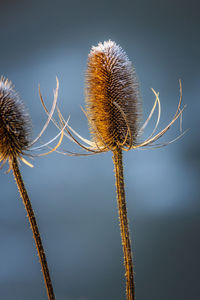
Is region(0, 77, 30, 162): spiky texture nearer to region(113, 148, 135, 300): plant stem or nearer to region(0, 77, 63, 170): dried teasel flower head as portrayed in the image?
region(0, 77, 63, 170): dried teasel flower head

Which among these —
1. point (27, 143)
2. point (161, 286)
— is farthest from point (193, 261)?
point (27, 143)

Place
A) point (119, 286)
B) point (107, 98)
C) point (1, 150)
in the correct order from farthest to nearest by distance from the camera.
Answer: point (119, 286) → point (107, 98) → point (1, 150)

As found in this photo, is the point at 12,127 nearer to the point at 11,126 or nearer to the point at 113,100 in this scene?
the point at 11,126

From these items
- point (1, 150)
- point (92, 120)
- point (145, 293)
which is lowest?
point (145, 293)

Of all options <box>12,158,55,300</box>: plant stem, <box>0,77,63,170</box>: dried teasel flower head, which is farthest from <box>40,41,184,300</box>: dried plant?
<box>12,158,55,300</box>: plant stem

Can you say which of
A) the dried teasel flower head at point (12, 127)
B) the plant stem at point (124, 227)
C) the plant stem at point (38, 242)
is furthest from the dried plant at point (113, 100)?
the plant stem at point (38, 242)

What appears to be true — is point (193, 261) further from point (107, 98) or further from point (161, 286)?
point (107, 98)

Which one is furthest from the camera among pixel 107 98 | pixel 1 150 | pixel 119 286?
pixel 119 286
